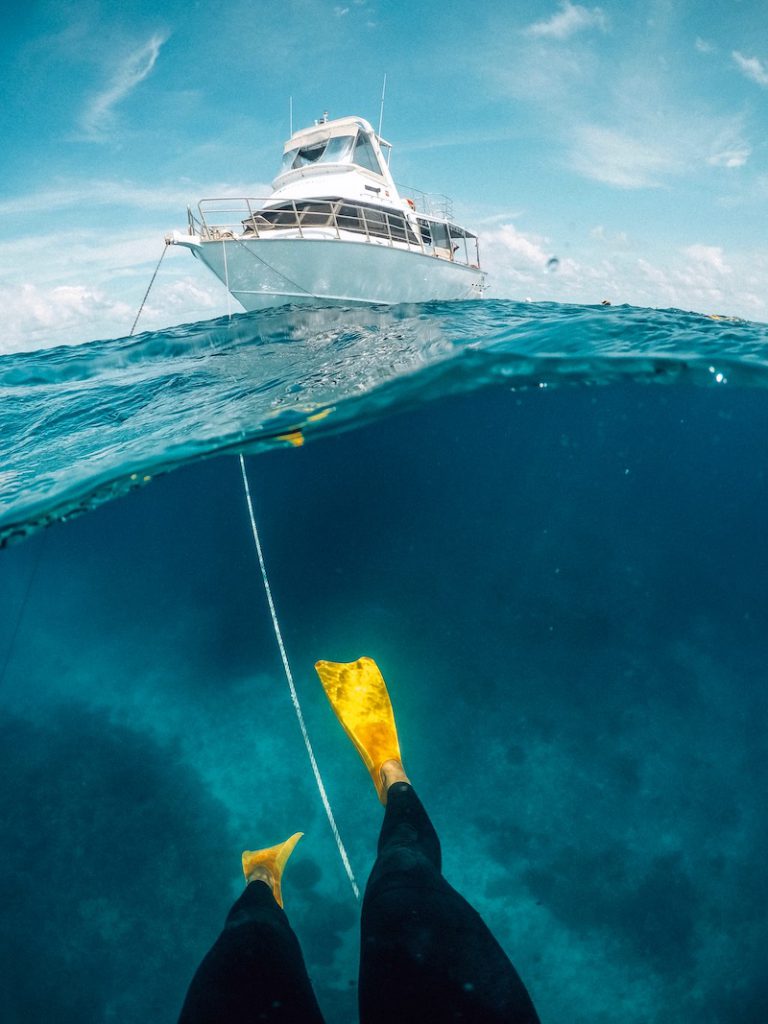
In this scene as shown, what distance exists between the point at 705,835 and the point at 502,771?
120 inches

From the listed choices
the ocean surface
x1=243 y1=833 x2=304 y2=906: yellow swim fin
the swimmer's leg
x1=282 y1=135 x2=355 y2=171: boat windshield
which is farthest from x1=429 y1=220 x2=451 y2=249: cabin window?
the swimmer's leg

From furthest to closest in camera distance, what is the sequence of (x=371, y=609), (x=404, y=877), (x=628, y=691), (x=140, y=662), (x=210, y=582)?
(x=210, y=582)
(x=371, y=609)
(x=140, y=662)
(x=628, y=691)
(x=404, y=877)

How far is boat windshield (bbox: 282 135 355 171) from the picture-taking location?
19609mm

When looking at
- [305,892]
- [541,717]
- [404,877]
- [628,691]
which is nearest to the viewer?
[404,877]

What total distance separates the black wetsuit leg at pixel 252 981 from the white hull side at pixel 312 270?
1594 centimetres

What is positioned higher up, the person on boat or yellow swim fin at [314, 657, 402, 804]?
the person on boat

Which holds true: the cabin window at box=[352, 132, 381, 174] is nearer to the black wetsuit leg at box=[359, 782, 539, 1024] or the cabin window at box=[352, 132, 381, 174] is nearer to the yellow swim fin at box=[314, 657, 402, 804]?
the yellow swim fin at box=[314, 657, 402, 804]

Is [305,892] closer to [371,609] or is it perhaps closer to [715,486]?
[371,609]

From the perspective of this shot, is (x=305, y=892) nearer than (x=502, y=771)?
Yes

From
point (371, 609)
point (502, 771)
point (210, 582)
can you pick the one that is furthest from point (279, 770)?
point (210, 582)

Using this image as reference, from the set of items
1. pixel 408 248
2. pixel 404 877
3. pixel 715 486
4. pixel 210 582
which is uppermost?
pixel 408 248

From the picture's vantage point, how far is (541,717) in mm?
9188

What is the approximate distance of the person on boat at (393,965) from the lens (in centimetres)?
227

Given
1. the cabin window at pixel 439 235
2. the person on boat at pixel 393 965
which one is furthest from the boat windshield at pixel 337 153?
the person on boat at pixel 393 965
